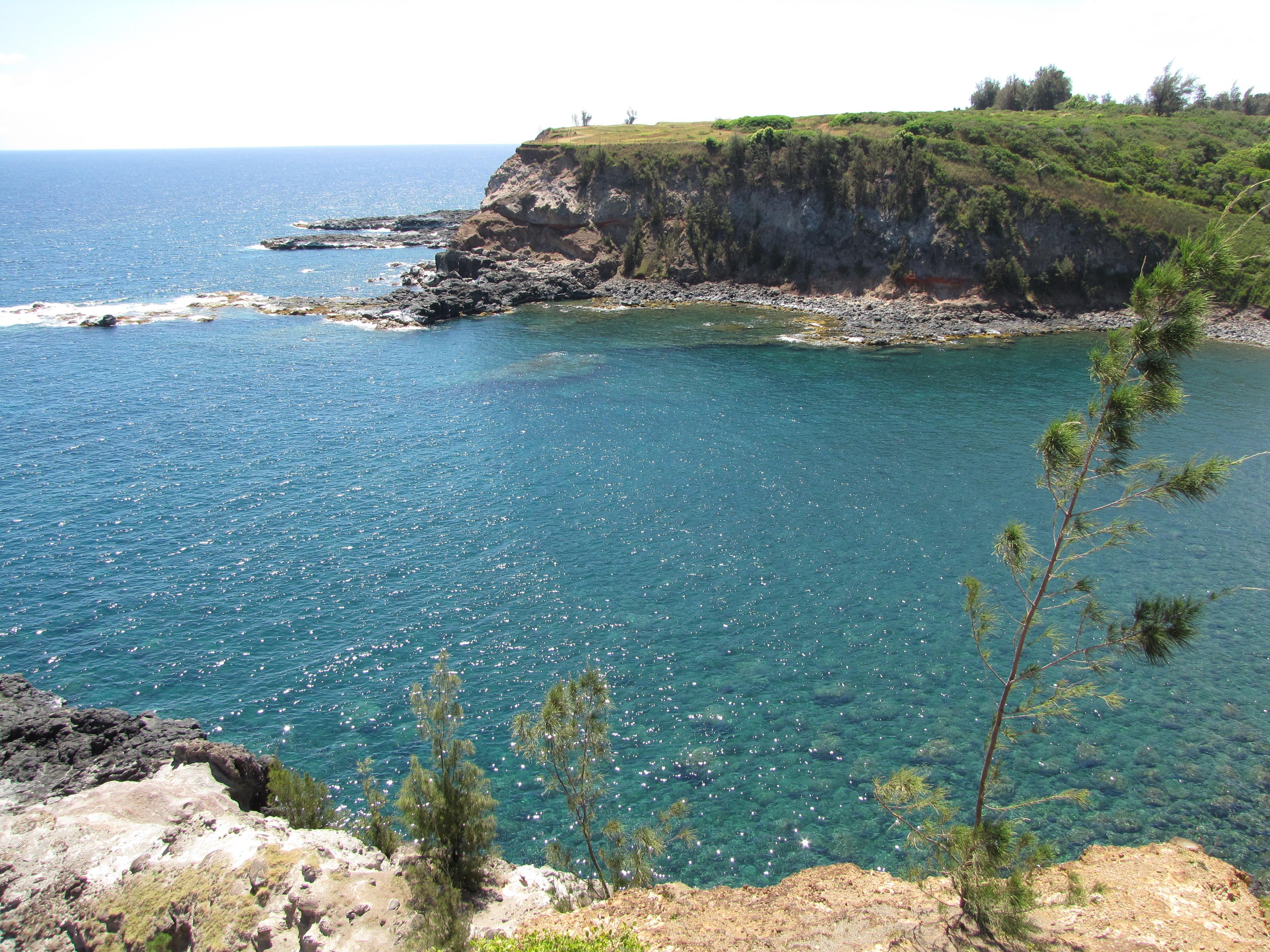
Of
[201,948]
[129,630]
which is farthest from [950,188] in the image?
[201,948]

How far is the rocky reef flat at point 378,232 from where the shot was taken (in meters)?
149

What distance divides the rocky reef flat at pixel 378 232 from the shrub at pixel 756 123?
51.6 metres

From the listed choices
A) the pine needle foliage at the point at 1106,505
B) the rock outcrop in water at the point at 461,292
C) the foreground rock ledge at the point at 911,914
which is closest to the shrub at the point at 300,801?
the foreground rock ledge at the point at 911,914

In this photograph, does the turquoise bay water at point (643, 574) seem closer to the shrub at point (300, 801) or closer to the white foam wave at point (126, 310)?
the shrub at point (300, 801)

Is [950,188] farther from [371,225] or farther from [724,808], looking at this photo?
[371,225]

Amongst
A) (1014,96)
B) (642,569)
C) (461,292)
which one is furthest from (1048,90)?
(642,569)

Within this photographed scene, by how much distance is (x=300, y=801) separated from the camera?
2478 cm

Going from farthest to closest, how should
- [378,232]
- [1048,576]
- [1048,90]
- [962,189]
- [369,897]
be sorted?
[378,232] → [1048,90] → [962,189] → [369,897] → [1048,576]

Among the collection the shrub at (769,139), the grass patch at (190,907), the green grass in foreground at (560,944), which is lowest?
the grass patch at (190,907)

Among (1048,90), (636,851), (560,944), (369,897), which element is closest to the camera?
(560,944)

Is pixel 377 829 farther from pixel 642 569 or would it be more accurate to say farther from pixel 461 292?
pixel 461 292

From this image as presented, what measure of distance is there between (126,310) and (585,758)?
105521mm

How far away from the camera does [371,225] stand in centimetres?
17588

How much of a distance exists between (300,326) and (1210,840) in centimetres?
9491
